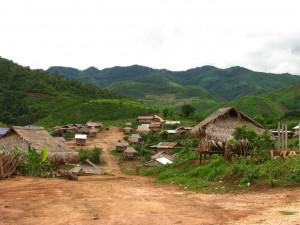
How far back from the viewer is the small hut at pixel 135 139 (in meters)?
71.6

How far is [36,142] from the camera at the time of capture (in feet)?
103

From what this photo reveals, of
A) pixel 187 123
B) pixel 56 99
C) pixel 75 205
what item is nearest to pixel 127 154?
pixel 187 123

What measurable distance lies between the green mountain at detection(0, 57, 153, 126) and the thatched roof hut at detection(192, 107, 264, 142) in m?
62.1

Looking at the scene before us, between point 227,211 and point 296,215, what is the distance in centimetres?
185

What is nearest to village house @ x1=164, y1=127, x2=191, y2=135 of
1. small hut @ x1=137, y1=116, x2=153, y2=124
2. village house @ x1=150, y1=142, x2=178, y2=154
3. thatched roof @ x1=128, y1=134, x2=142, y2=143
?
thatched roof @ x1=128, y1=134, x2=142, y2=143

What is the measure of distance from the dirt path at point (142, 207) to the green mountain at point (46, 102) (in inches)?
2885

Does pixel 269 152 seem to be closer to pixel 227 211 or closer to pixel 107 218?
pixel 227 211

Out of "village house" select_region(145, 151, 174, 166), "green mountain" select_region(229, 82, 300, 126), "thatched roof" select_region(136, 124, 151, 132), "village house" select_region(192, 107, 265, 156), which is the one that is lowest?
"village house" select_region(145, 151, 174, 166)

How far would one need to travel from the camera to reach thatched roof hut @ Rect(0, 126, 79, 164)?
31094 millimetres

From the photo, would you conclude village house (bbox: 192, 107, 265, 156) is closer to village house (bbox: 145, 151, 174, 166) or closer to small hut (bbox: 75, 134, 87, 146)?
village house (bbox: 145, 151, 174, 166)

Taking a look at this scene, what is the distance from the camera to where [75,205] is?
12328mm

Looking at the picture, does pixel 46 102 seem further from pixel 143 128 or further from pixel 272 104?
pixel 272 104

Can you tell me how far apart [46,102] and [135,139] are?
3072 cm

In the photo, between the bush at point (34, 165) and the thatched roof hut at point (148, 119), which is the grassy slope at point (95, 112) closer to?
the thatched roof hut at point (148, 119)
